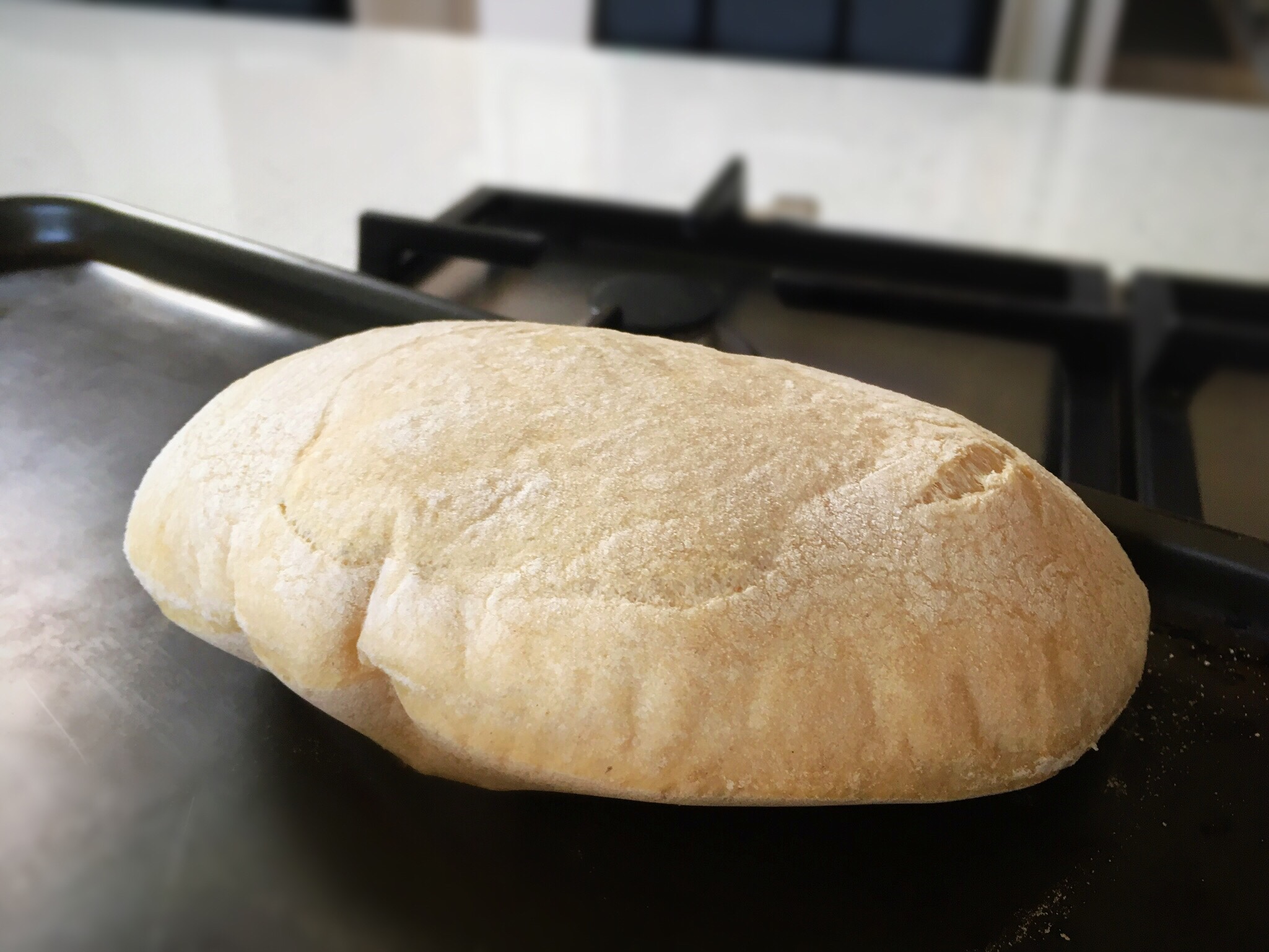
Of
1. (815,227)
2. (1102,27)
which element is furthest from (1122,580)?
(1102,27)

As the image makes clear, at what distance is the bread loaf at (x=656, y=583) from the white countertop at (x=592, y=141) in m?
0.68

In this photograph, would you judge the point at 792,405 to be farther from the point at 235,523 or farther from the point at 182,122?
the point at 182,122

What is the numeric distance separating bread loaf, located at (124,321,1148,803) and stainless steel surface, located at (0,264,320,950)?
5 centimetres

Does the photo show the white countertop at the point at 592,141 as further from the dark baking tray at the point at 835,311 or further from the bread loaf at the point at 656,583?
the bread loaf at the point at 656,583

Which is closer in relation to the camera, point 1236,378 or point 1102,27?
point 1236,378

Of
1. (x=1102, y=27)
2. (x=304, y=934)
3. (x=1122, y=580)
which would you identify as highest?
(x=1102, y=27)

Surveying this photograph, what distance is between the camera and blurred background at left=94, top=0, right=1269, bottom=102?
191cm

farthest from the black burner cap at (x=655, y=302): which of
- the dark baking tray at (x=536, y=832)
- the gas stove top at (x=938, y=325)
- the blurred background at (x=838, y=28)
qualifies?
the blurred background at (x=838, y=28)

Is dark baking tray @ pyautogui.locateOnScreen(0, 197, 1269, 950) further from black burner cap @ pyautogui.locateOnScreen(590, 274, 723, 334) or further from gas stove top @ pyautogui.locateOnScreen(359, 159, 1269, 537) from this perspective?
black burner cap @ pyautogui.locateOnScreen(590, 274, 723, 334)

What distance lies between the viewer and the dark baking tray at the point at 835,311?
816mm

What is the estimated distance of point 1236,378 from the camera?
37.2 inches

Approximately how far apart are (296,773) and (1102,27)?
2632 mm

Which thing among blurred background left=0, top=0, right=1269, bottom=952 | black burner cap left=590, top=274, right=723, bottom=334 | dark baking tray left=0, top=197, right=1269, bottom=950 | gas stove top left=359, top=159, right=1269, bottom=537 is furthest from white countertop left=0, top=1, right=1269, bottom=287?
dark baking tray left=0, top=197, right=1269, bottom=950

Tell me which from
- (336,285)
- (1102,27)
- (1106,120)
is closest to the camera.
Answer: (336,285)
